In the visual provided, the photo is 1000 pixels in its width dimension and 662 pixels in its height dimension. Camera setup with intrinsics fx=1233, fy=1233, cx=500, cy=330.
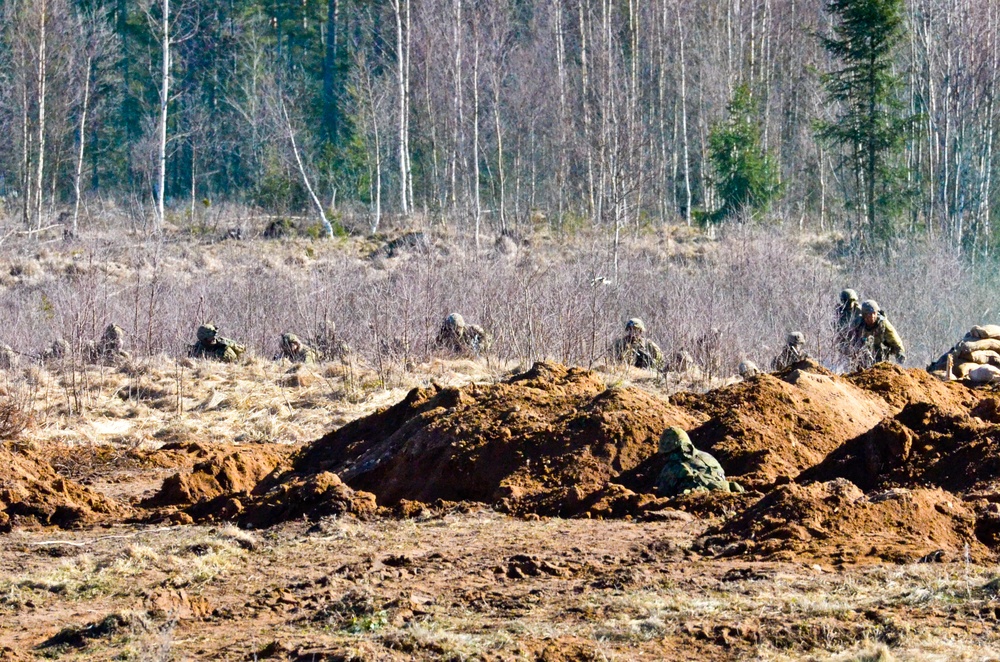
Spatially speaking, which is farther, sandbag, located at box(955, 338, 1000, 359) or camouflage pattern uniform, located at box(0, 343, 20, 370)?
camouflage pattern uniform, located at box(0, 343, 20, 370)

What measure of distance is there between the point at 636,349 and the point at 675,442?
27.1 feet

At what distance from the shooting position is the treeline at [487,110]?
31547mm

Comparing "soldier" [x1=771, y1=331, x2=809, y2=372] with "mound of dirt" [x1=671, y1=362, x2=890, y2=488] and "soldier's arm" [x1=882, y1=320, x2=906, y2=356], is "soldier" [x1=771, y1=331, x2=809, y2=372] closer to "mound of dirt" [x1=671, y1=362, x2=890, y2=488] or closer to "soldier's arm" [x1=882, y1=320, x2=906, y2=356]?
"soldier's arm" [x1=882, y1=320, x2=906, y2=356]

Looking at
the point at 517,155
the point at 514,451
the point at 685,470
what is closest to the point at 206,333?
the point at 514,451

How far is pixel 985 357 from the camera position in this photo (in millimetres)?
14406

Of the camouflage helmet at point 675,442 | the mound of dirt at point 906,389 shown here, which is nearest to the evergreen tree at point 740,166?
the mound of dirt at point 906,389

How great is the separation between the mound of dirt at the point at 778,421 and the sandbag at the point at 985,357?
4.50m

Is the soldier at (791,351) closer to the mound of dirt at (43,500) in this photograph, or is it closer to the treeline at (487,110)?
the mound of dirt at (43,500)

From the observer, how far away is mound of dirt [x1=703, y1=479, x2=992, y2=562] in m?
6.12

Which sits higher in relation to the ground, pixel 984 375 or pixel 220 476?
pixel 984 375

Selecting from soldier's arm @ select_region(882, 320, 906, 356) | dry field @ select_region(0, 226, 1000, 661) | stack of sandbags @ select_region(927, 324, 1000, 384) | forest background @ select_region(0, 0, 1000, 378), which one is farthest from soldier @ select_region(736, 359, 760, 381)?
stack of sandbags @ select_region(927, 324, 1000, 384)

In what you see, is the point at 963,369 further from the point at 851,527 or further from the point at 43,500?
the point at 43,500

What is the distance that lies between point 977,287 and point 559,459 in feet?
61.5

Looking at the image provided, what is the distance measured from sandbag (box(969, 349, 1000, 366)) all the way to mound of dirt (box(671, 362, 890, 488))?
450 cm
